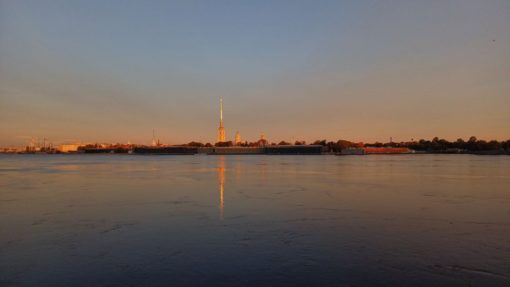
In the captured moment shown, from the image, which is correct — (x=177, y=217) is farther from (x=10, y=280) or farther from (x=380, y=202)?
(x=380, y=202)

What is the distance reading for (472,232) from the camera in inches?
325

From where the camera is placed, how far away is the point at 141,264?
20.0 feet

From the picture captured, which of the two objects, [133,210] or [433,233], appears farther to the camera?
[133,210]

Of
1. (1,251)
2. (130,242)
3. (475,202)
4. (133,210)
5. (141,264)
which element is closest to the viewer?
(141,264)

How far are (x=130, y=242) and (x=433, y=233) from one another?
6.00 meters

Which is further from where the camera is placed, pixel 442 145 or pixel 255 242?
pixel 442 145

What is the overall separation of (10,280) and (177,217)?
500 centimetres

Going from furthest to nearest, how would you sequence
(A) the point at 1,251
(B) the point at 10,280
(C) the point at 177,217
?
(C) the point at 177,217
(A) the point at 1,251
(B) the point at 10,280

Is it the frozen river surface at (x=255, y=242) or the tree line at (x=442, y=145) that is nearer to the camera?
the frozen river surface at (x=255, y=242)

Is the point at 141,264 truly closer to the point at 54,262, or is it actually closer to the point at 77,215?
the point at 54,262

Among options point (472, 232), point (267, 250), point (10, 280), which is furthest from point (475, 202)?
point (10, 280)

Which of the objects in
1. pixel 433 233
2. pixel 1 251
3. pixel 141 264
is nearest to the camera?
pixel 141 264

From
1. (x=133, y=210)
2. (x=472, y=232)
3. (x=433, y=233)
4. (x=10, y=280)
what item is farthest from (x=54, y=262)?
(x=472, y=232)

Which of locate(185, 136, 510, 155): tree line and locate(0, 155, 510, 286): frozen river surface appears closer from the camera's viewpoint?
locate(0, 155, 510, 286): frozen river surface
